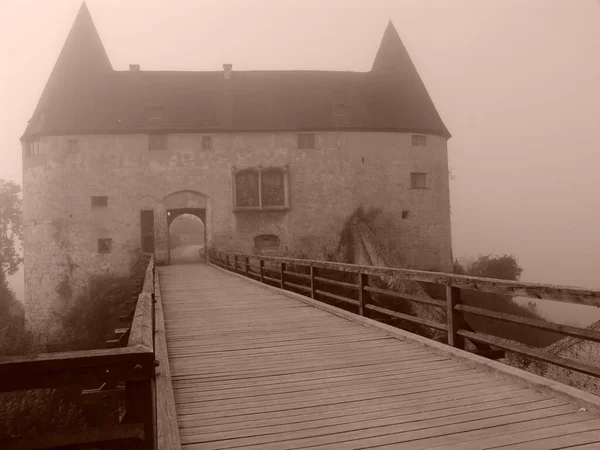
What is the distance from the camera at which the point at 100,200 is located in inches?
1075

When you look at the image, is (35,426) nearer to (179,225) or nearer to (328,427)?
(328,427)

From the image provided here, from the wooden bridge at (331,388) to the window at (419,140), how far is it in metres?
23.6

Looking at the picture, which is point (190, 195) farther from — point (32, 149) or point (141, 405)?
point (141, 405)

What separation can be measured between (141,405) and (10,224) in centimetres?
5196

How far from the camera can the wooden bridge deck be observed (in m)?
3.37

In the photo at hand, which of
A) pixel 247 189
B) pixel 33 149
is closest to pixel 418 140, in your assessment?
pixel 247 189

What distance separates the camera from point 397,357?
5484 millimetres

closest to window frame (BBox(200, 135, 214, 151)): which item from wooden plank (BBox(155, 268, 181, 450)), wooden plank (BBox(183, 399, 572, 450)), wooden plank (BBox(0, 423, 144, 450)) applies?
wooden plank (BBox(155, 268, 181, 450))

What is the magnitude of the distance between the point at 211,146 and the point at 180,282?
44.6ft

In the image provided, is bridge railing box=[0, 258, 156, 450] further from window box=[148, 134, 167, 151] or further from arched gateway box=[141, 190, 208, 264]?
window box=[148, 134, 167, 151]

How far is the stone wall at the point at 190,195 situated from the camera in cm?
2714

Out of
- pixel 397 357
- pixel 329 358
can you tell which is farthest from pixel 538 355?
pixel 329 358

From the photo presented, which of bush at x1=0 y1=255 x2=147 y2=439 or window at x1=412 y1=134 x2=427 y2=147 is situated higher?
window at x1=412 y1=134 x2=427 y2=147

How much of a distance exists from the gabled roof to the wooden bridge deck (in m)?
22.6
